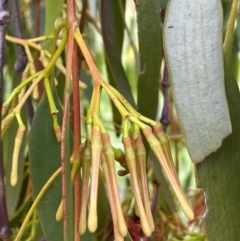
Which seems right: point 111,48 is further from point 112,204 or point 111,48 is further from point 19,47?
point 112,204

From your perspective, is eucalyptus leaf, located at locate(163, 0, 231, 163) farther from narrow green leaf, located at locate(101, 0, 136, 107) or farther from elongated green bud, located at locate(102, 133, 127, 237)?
narrow green leaf, located at locate(101, 0, 136, 107)

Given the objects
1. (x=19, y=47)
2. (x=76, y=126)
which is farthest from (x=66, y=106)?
(x=19, y=47)

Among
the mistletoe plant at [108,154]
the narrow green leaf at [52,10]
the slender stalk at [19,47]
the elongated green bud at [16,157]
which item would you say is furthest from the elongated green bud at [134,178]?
the slender stalk at [19,47]

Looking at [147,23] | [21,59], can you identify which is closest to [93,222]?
[147,23]

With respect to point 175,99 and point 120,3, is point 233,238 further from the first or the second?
point 120,3

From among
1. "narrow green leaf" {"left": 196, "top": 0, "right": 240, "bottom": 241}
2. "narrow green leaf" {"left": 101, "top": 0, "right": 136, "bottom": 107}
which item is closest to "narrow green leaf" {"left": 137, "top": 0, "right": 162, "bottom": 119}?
"narrow green leaf" {"left": 101, "top": 0, "right": 136, "bottom": 107}

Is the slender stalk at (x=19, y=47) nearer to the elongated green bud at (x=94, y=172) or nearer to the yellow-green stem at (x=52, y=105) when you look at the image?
the yellow-green stem at (x=52, y=105)
